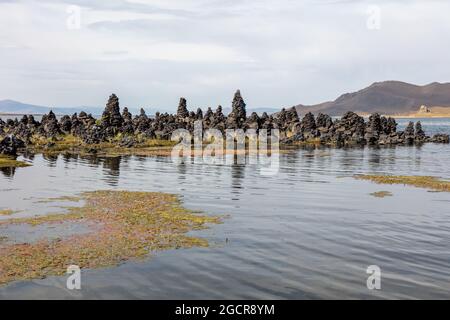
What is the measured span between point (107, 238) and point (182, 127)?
3885 inches

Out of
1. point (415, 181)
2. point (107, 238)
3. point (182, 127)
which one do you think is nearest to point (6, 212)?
point (107, 238)

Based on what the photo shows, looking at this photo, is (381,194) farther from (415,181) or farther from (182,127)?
(182,127)

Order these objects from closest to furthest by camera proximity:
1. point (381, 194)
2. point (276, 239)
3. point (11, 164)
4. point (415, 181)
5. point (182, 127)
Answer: point (276, 239) < point (381, 194) < point (415, 181) < point (11, 164) < point (182, 127)

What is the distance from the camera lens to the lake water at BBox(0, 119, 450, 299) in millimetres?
21422

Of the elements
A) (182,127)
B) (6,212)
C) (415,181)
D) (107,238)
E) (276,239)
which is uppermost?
(182,127)

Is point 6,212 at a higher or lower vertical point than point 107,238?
higher

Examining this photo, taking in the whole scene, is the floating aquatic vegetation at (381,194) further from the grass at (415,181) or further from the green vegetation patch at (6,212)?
the green vegetation patch at (6,212)

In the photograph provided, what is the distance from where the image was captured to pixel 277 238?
30062mm

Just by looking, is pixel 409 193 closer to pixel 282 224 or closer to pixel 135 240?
pixel 282 224

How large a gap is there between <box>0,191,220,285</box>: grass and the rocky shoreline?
6810 centimetres

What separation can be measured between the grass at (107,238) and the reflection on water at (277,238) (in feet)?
4.48

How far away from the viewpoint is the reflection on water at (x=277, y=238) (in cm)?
2150

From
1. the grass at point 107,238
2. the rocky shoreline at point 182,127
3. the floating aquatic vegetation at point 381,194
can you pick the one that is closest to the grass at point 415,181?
the floating aquatic vegetation at point 381,194
